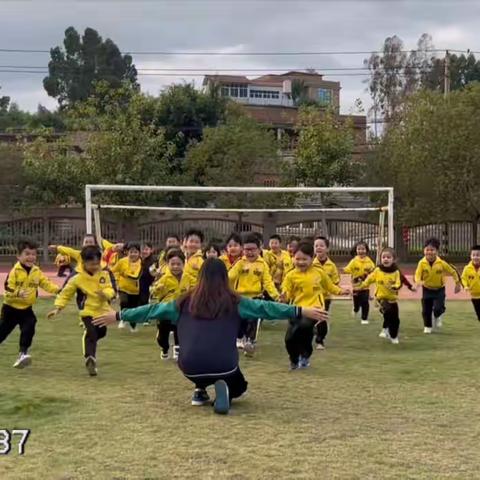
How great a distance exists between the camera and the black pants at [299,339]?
317 inches

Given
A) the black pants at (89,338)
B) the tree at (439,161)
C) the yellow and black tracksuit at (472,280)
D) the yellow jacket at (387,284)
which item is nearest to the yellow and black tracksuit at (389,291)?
the yellow jacket at (387,284)

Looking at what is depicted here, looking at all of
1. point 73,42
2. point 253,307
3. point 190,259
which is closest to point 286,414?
point 253,307

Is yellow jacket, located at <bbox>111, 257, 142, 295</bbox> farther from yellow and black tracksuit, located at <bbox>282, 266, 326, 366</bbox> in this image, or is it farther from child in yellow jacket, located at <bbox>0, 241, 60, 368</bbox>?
yellow and black tracksuit, located at <bbox>282, 266, 326, 366</bbox>

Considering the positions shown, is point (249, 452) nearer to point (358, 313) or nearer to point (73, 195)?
point (358, 313)

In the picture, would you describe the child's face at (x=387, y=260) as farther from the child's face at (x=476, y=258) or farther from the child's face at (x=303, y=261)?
the child's face at (x=303, y=261)

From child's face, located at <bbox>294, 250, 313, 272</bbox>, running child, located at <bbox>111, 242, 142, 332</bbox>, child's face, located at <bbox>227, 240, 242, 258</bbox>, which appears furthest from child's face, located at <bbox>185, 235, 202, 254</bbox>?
running child, located at <bbox>111, 242, 142, 332</bbox>

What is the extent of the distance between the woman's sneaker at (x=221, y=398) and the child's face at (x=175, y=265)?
9.72ft

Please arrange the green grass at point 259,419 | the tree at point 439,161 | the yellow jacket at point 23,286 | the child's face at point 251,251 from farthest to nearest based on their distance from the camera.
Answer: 1. the tree at point 439,161
2. the child's face at point 251,251
3. the yellow jacket at point 23,286
4. the green grass at point 259,419

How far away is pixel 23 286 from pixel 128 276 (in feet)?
10.5

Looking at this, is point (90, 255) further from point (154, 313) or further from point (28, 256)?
point (154, 313)

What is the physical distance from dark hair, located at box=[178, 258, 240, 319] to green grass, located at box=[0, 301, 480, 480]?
0.79 m

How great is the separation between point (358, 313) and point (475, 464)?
8.83 metres

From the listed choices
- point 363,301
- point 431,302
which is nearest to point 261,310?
point 431,302

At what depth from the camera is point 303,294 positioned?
8.54 meters
